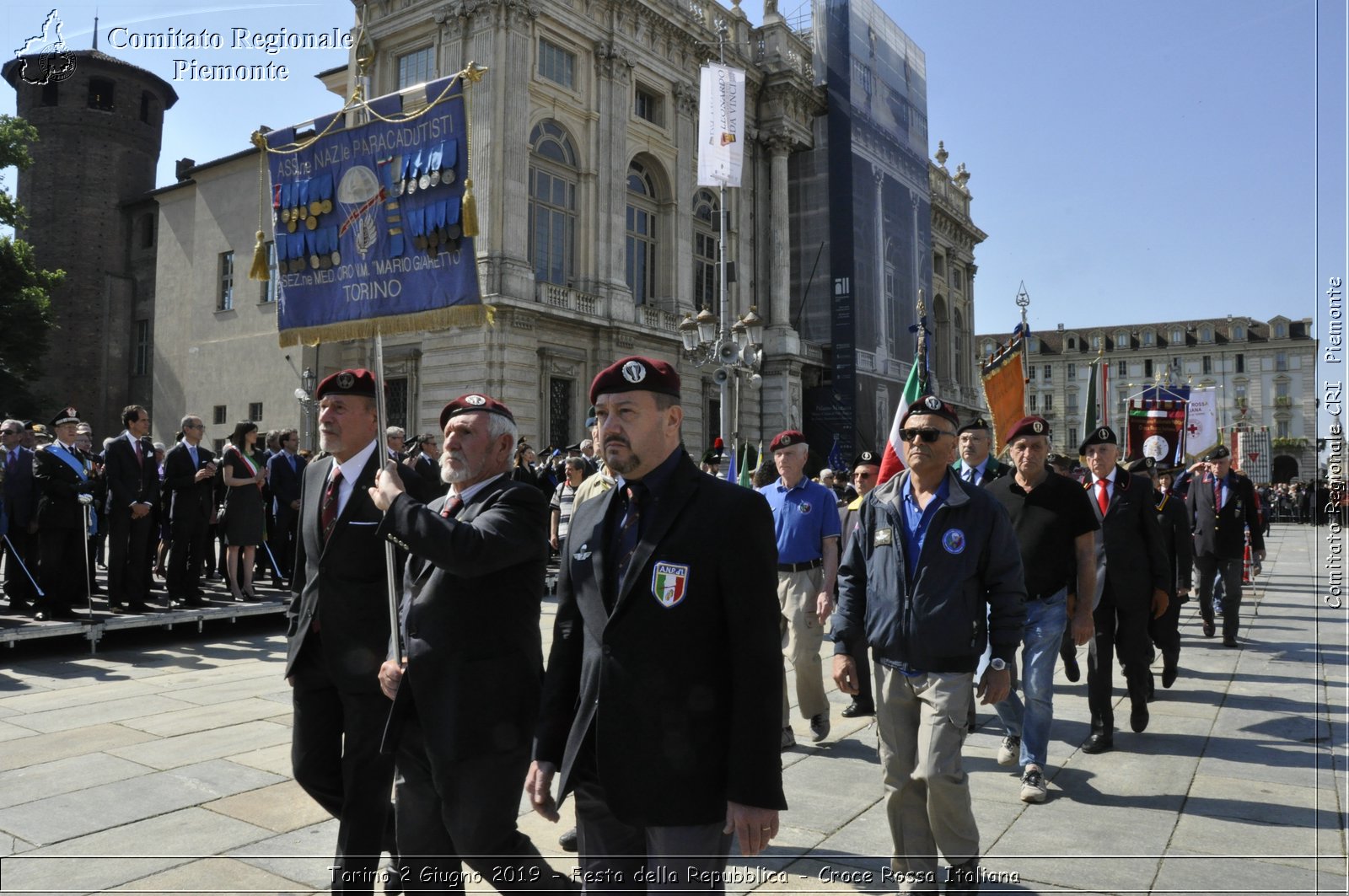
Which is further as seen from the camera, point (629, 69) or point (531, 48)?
point (629, 69)

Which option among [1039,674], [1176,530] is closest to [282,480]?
[1039,674]

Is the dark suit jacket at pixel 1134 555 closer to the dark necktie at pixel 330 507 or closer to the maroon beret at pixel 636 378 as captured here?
the maroon beret at pixel 636 378

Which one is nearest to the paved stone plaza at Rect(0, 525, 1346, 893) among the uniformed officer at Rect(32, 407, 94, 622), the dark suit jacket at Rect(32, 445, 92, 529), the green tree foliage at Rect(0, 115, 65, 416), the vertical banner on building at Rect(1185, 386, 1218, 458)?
the uniformed officer at Rect(32, 407, 94, 622)

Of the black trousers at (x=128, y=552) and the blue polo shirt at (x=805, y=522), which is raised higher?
the blue polo shirt at (x=805, y=522)

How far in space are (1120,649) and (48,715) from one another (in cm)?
797

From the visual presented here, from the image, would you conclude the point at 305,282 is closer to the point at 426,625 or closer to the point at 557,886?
the point at 426,625

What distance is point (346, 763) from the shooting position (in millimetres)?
3645

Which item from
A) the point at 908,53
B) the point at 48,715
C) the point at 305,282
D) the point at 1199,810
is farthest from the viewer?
the point at 908,53

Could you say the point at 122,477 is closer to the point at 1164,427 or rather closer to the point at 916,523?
the point at 916,523

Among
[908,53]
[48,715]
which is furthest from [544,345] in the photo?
[908,53]

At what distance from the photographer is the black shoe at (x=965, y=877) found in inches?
151

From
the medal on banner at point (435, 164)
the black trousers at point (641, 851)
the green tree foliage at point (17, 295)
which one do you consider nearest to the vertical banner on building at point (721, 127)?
the medal on banner at point (435, 164)

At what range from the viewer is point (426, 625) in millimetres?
3260

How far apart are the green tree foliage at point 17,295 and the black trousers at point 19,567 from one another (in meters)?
24.4
